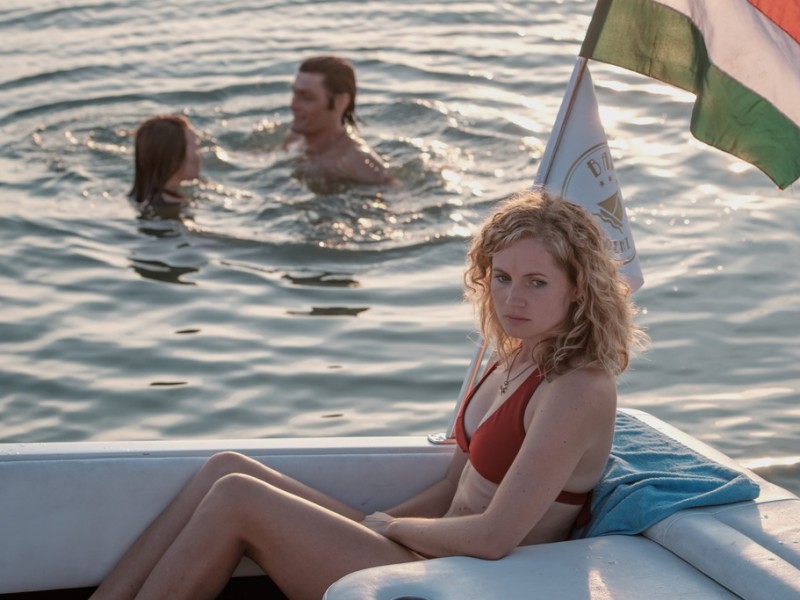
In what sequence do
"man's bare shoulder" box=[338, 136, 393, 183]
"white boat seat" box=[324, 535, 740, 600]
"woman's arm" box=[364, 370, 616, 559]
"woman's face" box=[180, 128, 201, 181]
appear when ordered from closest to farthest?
"white boat seat" box=[324, 535, 740, 600] < "woman's arm" box=[364, 370, 616, 559] < "woman's face" box=[180, 128, 201, 181] < "man's bare shoulder" box=[338, 136, 393, 183]

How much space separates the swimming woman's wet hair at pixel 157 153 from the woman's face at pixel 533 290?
16.2 feet

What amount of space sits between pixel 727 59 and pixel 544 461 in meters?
1.38

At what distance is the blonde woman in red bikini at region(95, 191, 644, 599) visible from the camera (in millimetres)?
2994

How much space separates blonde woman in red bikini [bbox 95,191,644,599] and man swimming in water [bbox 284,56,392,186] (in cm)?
513

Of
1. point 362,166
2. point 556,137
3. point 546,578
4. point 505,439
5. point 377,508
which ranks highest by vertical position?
point 556,137

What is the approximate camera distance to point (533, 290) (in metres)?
3.10

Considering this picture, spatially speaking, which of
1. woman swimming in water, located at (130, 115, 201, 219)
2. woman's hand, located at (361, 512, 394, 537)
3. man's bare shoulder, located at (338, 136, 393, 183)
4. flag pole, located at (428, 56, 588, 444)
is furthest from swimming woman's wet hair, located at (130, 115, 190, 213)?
woman's hand, located at (361, 512, 394, 537)

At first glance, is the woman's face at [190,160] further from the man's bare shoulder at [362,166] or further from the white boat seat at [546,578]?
the white boat seat at [546,578]

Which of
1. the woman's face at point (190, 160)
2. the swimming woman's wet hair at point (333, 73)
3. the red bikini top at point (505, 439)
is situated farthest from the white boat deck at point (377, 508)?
the swimming woman's wet hair at point (333, 73)

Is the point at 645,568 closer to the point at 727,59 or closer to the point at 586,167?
the point at 586,167

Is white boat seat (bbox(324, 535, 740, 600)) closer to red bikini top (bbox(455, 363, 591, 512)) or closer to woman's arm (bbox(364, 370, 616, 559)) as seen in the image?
woman's arm (bbox(364, 370, 616, 559))

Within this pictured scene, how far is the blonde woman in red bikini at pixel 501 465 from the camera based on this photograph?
299 centimetres

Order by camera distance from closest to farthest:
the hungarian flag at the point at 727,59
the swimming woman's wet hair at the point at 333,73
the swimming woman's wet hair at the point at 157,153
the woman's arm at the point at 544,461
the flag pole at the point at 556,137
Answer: the woman's arm at the point at 544,461, the hungarian flag at the point at 727,59, the flag pole at the point at 556,137, the swimming woman's wet hair at the point at 157,153, the swimming woman's wet hair at the point at 333,73

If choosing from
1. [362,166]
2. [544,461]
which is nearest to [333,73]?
[362,166]
